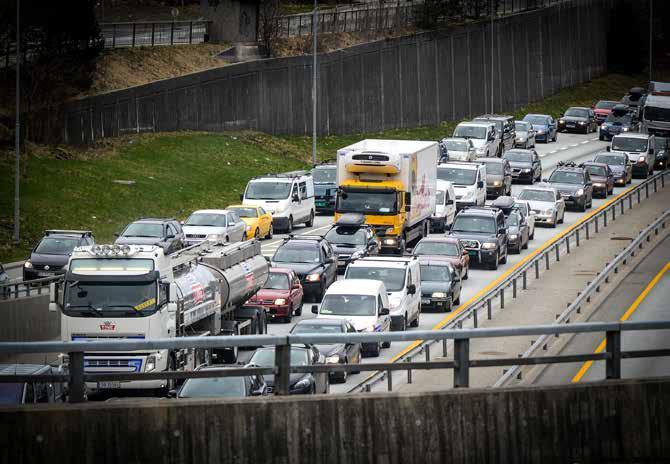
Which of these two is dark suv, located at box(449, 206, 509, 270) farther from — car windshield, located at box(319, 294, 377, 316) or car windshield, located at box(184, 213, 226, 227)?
car windshield, located at box(319, 294, 377, 316)

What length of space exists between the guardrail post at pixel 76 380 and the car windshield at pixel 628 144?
62.7m

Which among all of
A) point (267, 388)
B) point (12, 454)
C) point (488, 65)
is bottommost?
point (267, 388)

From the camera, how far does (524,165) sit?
64188 millimetres

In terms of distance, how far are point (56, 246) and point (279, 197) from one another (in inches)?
487

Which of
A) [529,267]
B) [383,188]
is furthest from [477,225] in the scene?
[529,267]

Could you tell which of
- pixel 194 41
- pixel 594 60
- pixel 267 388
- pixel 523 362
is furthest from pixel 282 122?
pixel 523 362

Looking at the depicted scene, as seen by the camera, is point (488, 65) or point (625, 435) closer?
point (625, 435)

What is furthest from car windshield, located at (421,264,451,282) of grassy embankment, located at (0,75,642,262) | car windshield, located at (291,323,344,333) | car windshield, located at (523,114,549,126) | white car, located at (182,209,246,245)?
car windshield, located at (523,114,549,126)

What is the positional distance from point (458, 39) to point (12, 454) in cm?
8545

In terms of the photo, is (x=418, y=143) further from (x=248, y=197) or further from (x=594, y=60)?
(x=594, y=60)

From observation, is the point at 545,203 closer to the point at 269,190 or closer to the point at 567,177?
the point at 567,177

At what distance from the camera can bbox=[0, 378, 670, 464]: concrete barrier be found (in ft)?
28.0

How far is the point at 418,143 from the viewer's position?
158 ft

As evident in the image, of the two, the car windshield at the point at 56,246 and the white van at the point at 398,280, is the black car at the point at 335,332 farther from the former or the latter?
the car windshield at the point at 56,246
